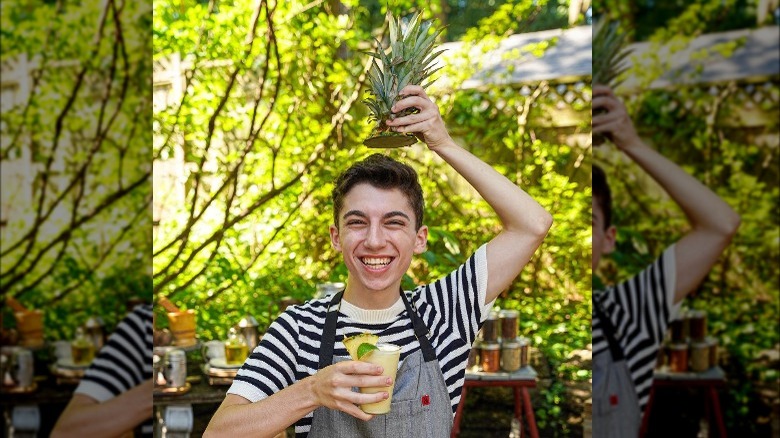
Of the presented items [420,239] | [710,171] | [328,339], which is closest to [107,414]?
[328,339]

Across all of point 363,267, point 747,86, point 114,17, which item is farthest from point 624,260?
point 114,17

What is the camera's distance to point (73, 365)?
340 centimetres

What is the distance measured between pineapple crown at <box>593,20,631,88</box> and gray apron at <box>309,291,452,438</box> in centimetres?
151

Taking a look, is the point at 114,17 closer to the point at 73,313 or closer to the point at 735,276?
the point at 73,313

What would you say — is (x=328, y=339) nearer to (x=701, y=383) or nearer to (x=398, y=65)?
(x=398, y=65)

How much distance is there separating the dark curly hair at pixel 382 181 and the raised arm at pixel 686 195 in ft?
3.90

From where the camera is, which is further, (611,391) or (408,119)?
(611,391)

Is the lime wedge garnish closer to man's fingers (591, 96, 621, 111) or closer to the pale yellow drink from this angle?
the pale yellow drink

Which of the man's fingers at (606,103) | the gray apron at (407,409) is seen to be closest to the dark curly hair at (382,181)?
the gray apron at (407,409)

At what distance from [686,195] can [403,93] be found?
158 centimetres

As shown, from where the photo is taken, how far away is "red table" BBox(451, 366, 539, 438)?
2781 mm

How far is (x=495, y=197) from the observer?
2209mm

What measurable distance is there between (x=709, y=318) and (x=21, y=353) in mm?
3152

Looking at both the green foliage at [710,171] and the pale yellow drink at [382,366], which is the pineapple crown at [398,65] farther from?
the green foliage at [710,171]
